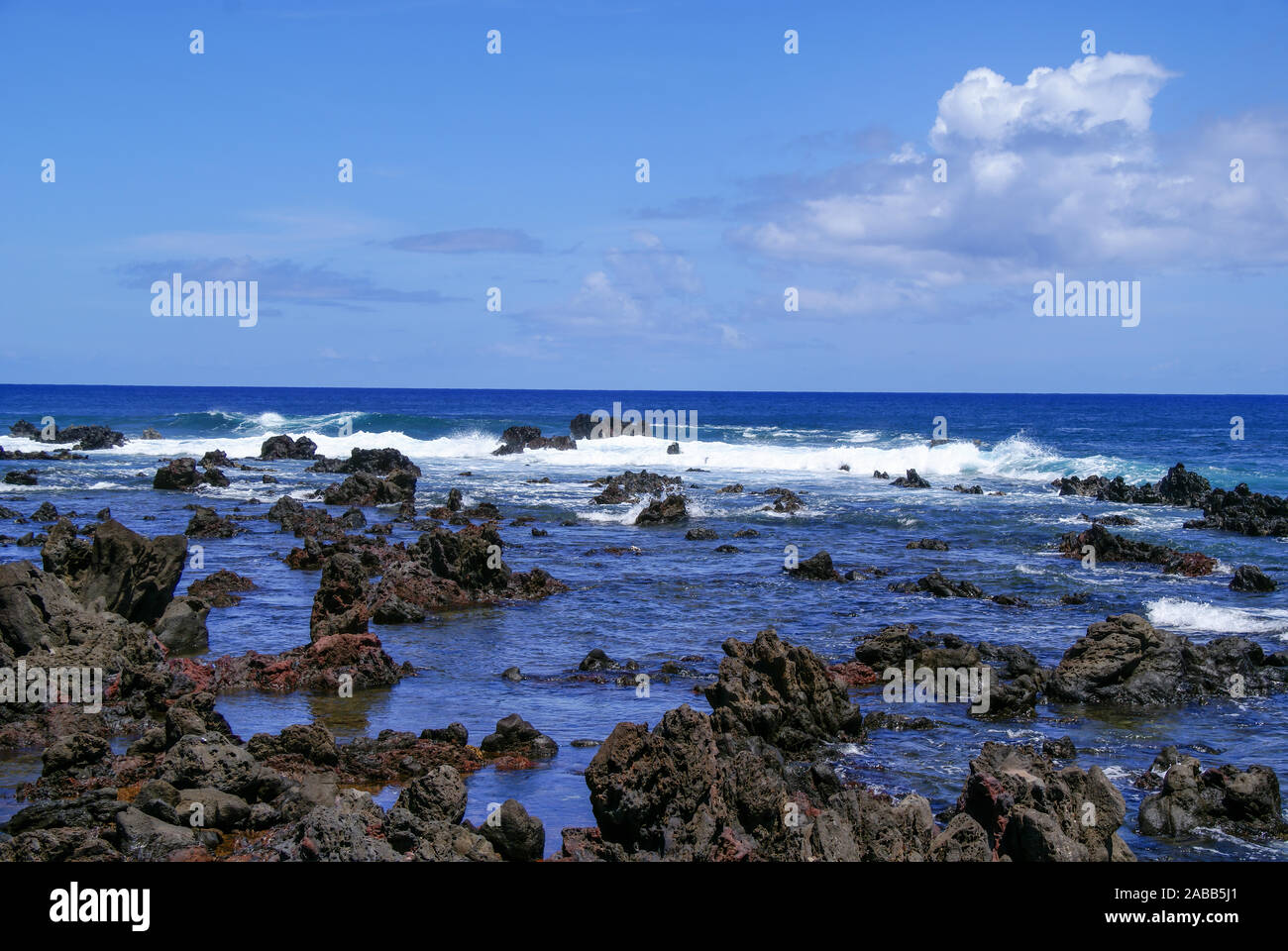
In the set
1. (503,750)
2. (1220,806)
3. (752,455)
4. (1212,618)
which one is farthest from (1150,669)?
(752,455)

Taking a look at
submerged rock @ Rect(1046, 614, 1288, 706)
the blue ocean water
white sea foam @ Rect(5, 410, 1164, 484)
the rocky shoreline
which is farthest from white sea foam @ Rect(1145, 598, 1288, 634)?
white sea foam @ Rect(5, 410, 1164, 484)

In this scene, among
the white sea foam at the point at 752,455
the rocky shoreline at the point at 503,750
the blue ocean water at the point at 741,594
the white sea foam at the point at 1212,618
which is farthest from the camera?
the white sea foam at the point at 752,455

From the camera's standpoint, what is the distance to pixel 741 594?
24125 millimetres

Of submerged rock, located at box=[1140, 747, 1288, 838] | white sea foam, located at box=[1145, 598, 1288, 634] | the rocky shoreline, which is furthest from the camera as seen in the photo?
white sea foam, located at box=[1145, 598, 1288, 634]

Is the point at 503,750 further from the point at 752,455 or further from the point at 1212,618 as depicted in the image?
the point at 752,455

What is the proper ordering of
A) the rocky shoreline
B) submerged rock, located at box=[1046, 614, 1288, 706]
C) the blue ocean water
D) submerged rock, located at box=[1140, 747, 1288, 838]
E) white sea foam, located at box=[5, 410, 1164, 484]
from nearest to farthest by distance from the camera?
the rocky shoreline
submerged rock, located at box=[1140, 747, 1288, 838]
the blue ocean water
submerged rock, located at box=[1046, 614, 1288, 706]
white sea foam, located at box=[5, 410, 1164, 484]

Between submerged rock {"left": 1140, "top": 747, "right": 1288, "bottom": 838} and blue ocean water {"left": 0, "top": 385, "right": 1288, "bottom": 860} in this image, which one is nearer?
submerged rock {"left": 1140, "top": 747, "right": 1288, "bottom": 838}

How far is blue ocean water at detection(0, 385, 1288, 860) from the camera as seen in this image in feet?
43.9

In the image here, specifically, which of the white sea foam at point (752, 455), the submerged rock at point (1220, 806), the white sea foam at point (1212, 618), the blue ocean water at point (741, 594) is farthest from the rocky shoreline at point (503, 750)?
the white sea foam at point (752, 455)

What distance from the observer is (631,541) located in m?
32.8

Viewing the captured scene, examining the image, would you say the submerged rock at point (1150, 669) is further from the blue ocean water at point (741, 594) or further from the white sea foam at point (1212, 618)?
the white sea foam at point (1212, 618)

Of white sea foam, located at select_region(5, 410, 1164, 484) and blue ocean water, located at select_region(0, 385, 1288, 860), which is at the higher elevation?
white sea foam, located at select_region(5, 410, 1164, 484)

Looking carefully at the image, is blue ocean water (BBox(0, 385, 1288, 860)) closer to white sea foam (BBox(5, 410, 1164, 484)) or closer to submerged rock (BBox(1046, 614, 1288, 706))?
white sea foam (BBox(5, 410, 1164, 484))

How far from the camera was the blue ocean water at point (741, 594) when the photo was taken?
43.9ft
